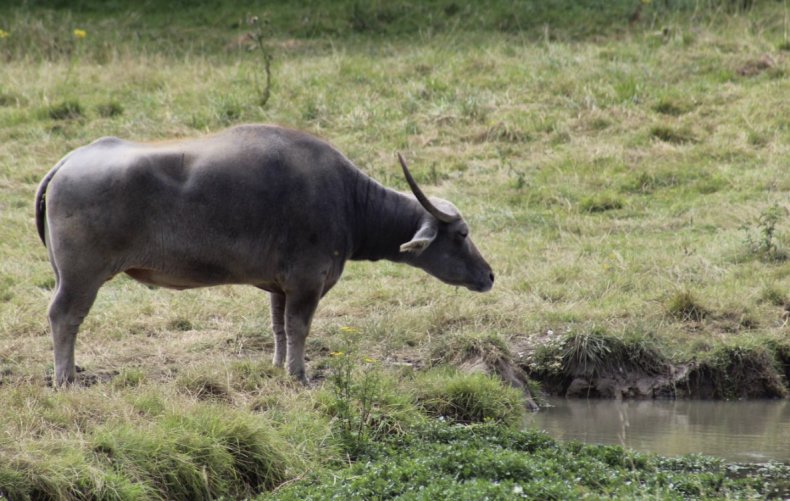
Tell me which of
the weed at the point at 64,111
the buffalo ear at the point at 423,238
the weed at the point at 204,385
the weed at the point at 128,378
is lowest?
the weed at the point at 128,378

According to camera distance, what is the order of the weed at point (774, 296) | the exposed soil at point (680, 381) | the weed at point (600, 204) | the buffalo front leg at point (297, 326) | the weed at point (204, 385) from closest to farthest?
the weed at point (204, 385) < the buffalo front leg at point (297, 326) < the exposed soil at point (680, 381) < the weed at point (774, 296) < the weed at point (600, 204)

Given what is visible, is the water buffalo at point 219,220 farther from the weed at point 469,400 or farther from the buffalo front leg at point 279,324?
the weed at point 469,400

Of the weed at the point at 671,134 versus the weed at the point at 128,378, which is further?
the weed at the point at 671,134

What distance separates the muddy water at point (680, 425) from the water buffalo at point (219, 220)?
1.77m

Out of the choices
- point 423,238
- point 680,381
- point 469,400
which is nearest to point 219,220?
point 423,238

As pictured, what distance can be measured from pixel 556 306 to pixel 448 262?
1.60m

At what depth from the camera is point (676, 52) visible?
59.5 feet

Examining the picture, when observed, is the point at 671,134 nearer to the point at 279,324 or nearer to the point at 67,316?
the point at 279,324

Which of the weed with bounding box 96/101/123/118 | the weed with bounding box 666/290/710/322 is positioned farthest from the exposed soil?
the weed with bounding box 96/101/123/118

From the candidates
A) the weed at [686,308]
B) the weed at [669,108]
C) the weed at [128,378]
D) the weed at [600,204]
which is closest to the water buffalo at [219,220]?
the weed at [128,378]

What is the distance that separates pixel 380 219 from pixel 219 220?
4.90 ft

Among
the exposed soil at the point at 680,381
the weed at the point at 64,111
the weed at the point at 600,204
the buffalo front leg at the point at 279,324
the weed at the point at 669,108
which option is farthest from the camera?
the weed at the point at 64,111

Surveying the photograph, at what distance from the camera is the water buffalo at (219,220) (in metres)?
8.54

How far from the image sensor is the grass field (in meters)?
7.62
